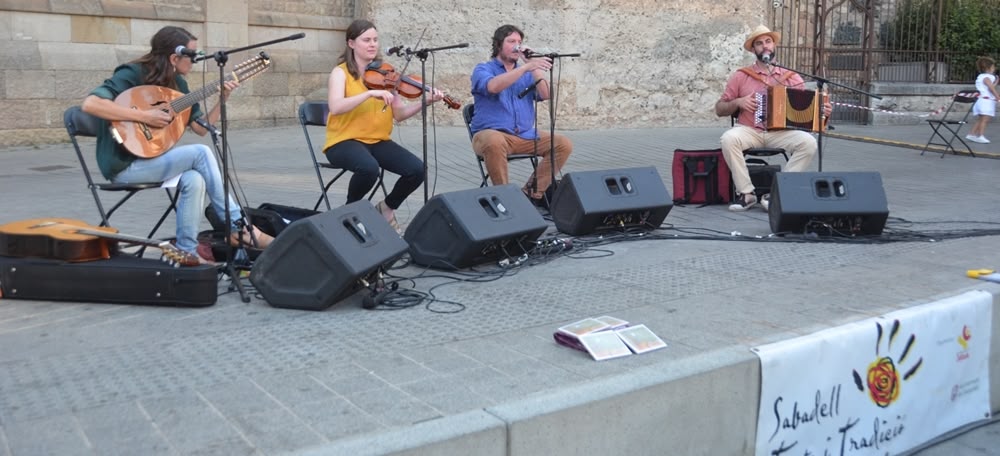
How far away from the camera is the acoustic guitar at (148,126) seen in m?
5.12

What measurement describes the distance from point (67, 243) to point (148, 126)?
988 mm

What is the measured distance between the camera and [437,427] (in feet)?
9.72

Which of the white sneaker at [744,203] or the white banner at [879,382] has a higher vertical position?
the white sneaker at [744,203]

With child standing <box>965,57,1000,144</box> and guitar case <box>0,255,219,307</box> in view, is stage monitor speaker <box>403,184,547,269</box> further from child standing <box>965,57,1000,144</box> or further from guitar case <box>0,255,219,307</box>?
child standing <box>965,57,1000,144</box>

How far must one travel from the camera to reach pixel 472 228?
5.33 metres

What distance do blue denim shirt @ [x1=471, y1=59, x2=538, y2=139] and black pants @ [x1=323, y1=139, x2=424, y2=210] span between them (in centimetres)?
97

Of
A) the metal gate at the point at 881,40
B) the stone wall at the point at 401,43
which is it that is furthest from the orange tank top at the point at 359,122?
the metal gate at the point at 881,40

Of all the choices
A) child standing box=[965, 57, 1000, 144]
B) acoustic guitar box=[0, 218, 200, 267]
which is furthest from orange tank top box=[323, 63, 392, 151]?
child standing box=[965, 57, 1000, 144]

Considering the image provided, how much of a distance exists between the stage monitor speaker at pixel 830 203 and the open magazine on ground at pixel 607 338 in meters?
2.73

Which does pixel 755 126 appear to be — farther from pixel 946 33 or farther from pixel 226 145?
pixel 946 33

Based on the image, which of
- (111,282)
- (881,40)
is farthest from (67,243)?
(881,40)

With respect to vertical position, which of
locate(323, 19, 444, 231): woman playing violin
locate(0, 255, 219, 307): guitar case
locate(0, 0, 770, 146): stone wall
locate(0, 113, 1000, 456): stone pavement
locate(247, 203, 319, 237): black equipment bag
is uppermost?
locate(0, 0, 770, 146): stone wall

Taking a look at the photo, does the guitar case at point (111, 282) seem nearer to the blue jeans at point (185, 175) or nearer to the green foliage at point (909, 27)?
the blue jeans at point (185, 175)

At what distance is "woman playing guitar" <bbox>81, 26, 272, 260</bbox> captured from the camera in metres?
5.13
